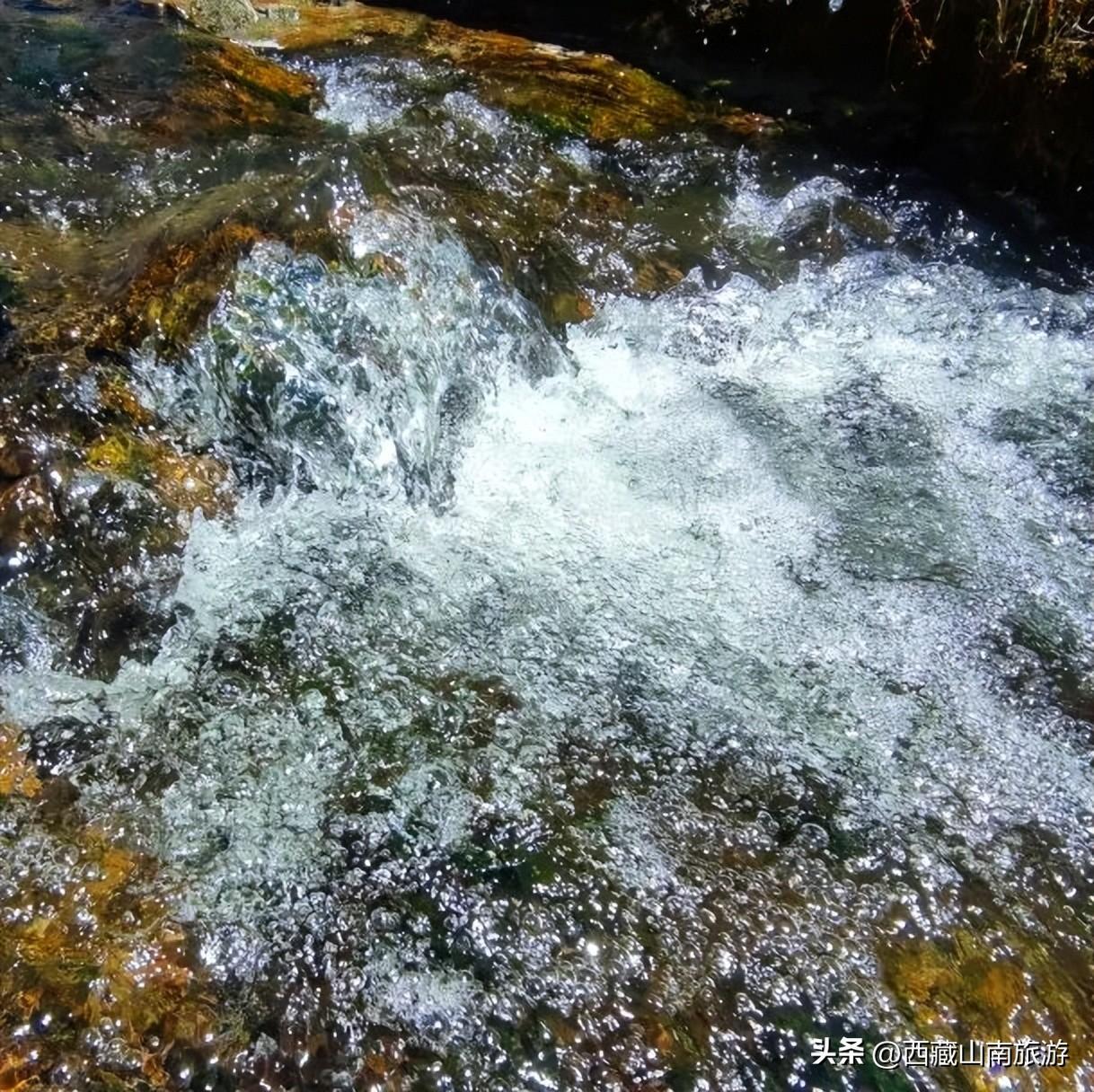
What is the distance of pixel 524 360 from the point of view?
4180 millimetres

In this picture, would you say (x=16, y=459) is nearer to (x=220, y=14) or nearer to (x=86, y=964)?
(x=86, y=964)

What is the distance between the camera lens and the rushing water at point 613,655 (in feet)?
7.87

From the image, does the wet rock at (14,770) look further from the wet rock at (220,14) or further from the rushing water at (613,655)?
the wet rock at (220,14)

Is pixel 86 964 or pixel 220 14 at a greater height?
pixel 220 14

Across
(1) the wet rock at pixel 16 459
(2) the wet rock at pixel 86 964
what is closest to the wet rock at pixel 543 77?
(1) the wet rock at pixel 16 459

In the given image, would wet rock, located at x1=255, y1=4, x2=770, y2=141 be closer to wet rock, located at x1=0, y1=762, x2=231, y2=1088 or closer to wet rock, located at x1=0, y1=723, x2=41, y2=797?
wet rock, located at x1=0, y1=723, x2=41, y2=797

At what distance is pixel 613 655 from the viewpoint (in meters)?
3.17

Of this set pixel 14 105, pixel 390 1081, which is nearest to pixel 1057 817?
pixel 390 1081

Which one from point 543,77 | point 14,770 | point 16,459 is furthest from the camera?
point 543,77

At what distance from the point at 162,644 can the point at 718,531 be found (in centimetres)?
203

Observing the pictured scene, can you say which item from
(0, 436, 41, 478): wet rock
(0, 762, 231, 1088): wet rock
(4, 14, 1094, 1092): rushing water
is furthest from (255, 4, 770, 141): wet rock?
(0, 762, 231, 1088): wet rock

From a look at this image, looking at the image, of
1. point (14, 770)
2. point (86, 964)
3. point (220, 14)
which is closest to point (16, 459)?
point (14, 770)

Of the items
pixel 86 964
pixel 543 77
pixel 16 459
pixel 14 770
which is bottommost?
pixel 86 964

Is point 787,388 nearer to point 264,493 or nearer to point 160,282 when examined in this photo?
point 264,493
